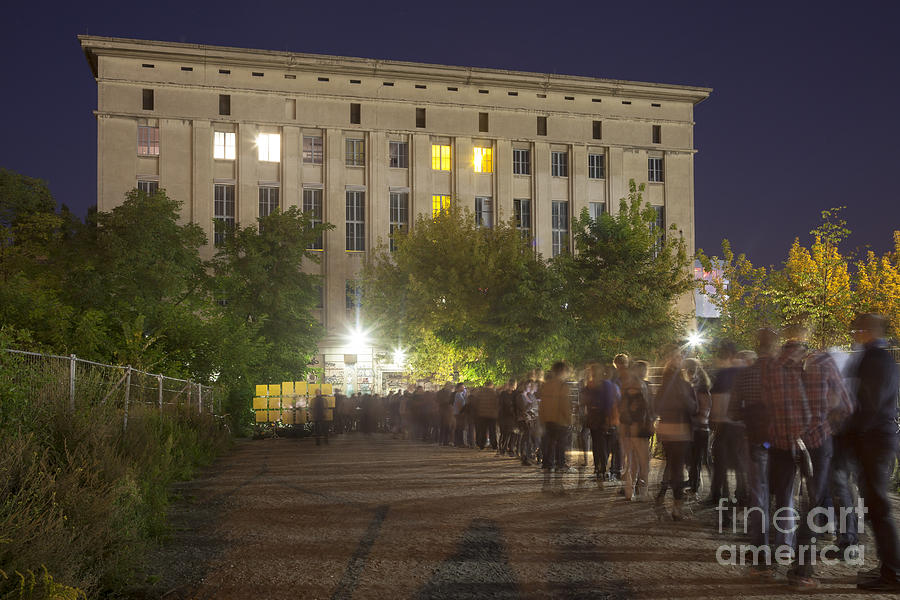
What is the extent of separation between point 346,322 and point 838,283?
29374 millimetres

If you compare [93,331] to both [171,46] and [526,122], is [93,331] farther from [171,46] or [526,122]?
[526,122]

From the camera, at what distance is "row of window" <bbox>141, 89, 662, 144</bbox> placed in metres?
56.2

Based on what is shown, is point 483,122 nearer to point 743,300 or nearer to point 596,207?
point 596,207

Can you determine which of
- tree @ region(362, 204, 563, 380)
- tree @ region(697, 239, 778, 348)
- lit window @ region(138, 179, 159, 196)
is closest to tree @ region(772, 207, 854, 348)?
tree @ region(697, 239, 778, 348)

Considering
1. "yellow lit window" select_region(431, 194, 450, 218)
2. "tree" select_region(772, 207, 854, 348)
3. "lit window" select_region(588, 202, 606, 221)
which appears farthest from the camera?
"lit window" select_region(588, 202, 606, 221)

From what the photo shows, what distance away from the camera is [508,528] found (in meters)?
9.51

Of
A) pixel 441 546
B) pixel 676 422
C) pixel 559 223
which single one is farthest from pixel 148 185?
pixel 441 546

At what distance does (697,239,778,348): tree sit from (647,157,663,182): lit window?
18969 mm

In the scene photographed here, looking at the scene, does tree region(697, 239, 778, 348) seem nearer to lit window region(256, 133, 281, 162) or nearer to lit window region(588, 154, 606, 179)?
lit window region(588, 154, 606, 179)

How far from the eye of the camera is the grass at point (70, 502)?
17.6 feet

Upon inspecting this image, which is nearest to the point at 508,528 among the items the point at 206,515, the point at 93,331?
the point at 206,515

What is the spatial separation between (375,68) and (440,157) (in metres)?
7.27

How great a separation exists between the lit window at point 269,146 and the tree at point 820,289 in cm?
3204

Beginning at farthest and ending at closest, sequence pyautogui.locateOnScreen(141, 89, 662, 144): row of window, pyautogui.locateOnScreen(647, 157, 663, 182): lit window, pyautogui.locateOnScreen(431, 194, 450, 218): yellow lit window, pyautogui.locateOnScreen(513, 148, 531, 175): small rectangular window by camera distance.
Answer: pyautogui.locateOnScreen(647, 157, 663, 182): lit window
pyautogui.locateOnScreen(513, 148, 531, 175): small rectangular window
pyautogui.locateOnScreen(431, 194, 450, 218): yellow lit window
pyautogui.locateOnScreen(141, 89, 662, 144): row of window
